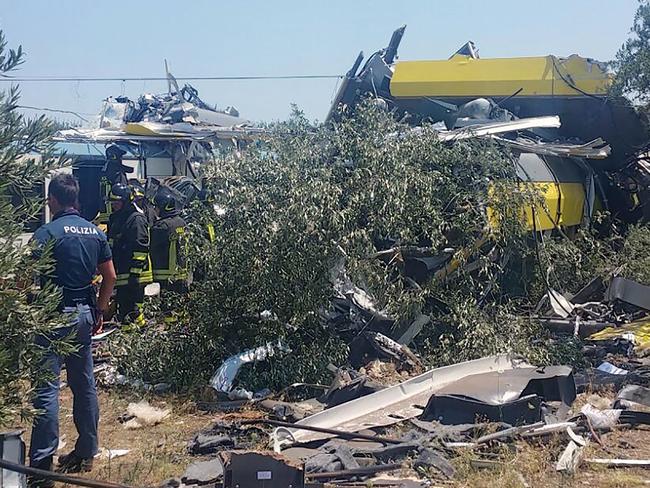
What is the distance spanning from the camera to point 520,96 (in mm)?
12180

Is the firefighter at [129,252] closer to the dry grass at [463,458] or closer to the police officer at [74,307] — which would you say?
the dry grass at [463,458]

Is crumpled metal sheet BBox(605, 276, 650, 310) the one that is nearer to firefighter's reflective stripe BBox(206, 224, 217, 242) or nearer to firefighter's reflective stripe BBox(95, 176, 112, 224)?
firefighter's reflective stripe BBox(206, 224, 217, 242)

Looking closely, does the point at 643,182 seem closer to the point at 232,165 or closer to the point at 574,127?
the point at 574,127

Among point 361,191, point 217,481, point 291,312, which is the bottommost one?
point 217,481

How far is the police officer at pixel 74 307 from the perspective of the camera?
16.0 ft

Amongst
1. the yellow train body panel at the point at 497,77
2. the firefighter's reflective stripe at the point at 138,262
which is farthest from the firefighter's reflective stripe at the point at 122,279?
the yellow train body panel at the point at 497,77

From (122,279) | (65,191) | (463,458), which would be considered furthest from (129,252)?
(463,458)

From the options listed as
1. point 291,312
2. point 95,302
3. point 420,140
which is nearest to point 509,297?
point 420,140

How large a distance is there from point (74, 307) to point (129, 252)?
12.5 ft

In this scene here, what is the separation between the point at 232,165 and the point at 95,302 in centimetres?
249

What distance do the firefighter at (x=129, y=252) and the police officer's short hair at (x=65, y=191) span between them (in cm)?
365

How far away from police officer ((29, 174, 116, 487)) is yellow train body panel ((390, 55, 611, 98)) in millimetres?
8589

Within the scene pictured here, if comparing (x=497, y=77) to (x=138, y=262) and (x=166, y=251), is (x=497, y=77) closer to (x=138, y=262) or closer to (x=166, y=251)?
(x=166, y=251)

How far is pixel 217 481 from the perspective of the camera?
15.6 feet
